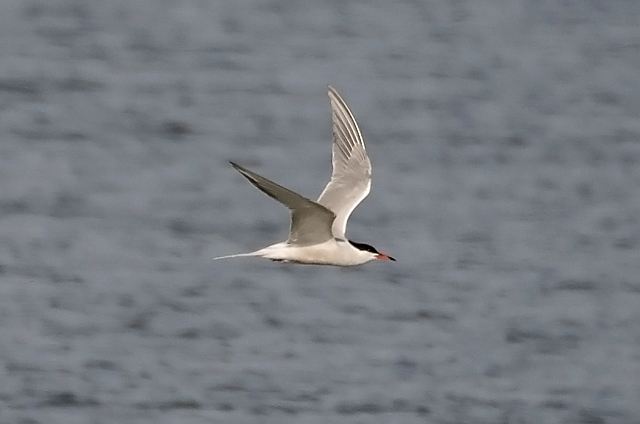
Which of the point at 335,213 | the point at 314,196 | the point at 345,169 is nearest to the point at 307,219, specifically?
the point at 335,213

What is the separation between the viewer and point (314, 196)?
561 inches

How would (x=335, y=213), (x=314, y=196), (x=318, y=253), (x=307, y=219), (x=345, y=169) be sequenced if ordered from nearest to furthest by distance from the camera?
(x=307, y=219)
(x=318, y=253)
(x=335, y=213)
(x=345, y=169)
(x=314, y=196)

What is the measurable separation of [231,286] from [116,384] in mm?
1632

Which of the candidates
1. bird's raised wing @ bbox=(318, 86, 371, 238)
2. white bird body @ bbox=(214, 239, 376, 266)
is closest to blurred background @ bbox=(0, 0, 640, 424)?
bird's raised wing @ bbox=(318, 86, 371, 238)

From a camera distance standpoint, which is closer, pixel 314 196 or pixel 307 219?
pixel 307 219

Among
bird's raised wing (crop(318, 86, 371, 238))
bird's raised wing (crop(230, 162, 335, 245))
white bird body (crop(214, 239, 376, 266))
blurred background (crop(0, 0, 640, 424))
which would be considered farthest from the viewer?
blurred background (crop(0, 0, 640, 424))

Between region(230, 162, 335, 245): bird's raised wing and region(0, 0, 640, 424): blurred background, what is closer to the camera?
region(230, 162, 335, 245): bird's raised wing

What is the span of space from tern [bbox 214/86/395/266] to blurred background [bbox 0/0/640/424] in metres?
1.98

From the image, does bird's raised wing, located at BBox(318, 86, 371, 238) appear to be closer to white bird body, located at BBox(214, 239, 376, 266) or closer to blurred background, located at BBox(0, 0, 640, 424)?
white bird body, located at BBox(214, 239, 376, 266)

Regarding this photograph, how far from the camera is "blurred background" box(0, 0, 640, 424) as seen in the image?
11.9m

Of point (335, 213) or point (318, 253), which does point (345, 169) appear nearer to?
point (335, 213)

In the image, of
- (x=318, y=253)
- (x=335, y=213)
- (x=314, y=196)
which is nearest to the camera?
(x=318, y=253)

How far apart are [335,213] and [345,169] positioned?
46cm

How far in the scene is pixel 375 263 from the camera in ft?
45.6
